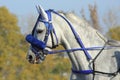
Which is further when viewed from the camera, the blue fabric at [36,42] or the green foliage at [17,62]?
the green foliage at [17,62]

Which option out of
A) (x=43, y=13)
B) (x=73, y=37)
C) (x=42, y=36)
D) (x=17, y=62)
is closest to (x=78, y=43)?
(x=73, y=37)

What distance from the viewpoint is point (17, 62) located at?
22.6 metres

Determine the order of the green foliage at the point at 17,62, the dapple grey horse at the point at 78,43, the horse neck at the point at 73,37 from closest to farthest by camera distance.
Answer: the dapple grey horse at the point at 78,43
the horse neck at the point at 73,37
the green foliage at the point at 17,62

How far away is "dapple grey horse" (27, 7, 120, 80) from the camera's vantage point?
246 inches

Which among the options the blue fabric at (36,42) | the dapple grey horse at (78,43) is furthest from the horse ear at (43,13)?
the blue fabric at (36,42)

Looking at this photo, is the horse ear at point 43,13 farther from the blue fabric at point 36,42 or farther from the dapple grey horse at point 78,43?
the blue fabric at point 36,42

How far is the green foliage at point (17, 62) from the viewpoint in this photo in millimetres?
22188

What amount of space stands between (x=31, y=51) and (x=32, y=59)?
115 mm

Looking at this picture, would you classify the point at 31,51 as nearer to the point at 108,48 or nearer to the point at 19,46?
the point at 108,48

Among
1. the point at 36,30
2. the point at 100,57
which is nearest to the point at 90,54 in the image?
the point at 100,57

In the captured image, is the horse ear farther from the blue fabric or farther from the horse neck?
the blue fabric

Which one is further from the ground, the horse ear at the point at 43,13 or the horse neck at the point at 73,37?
the horse ear at the point at 43,13

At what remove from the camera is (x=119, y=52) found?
621 centimetres

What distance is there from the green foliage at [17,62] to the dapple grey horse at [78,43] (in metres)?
15.5
